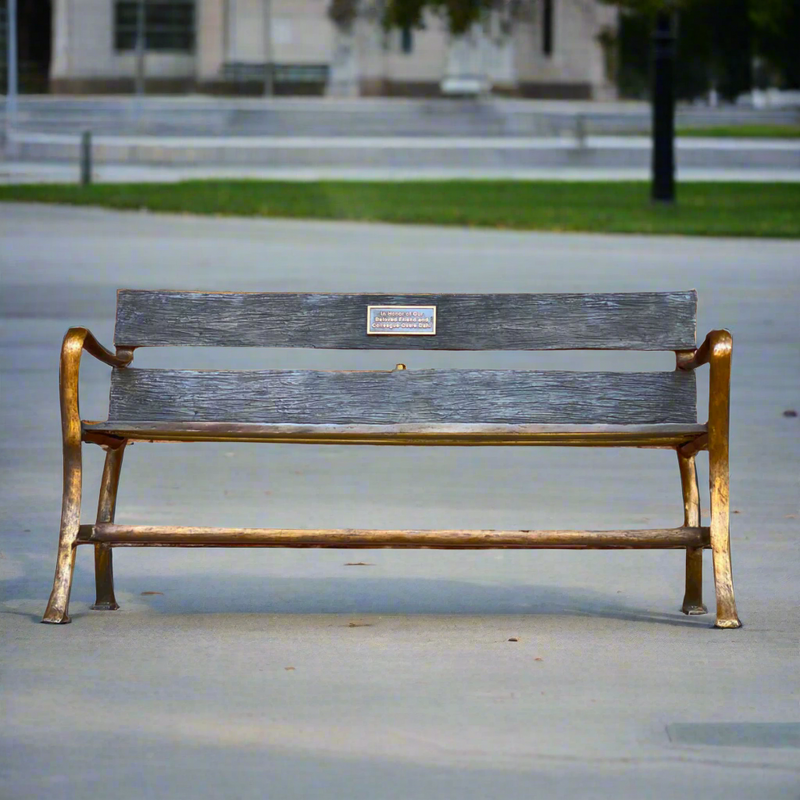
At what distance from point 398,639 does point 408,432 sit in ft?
1.98

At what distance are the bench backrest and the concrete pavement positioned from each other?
627 millimetres

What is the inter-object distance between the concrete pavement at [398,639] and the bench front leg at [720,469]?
104mm

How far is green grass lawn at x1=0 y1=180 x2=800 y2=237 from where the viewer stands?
21750 mm

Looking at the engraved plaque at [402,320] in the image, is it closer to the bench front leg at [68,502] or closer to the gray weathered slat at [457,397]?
the gray weathered slat at [457,397]

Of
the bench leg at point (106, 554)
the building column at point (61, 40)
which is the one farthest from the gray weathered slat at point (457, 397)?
the building column at point (61, 40)

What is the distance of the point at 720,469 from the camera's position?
4.88m

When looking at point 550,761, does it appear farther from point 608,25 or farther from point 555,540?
point 608,25

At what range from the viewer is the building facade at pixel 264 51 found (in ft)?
A: 200

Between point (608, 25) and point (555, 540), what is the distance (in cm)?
7064

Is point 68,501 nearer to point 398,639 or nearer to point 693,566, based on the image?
point 398,639

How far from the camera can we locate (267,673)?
4.47m

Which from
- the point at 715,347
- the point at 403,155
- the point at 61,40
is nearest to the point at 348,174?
the point at 403,155

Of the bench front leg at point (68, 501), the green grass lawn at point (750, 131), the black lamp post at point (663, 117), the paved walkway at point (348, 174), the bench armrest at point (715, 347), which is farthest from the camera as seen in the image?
the green grass lawn at point (750, 131)

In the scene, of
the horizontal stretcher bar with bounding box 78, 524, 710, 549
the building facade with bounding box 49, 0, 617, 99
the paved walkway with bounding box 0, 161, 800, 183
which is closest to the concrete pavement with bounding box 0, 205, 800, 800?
the horizontal stretcher bar with bounding box 78, 524, 710, 549
